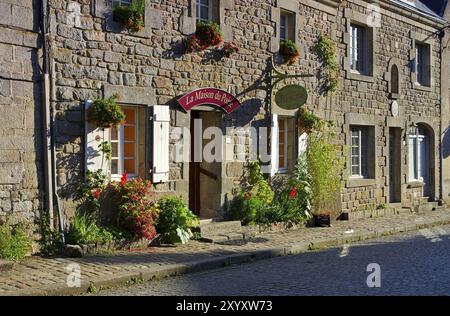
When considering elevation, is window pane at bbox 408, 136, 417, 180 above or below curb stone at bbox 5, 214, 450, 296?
above

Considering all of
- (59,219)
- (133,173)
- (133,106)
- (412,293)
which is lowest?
(412,293)

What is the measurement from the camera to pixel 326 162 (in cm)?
1345

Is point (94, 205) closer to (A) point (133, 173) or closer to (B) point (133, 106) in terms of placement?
(A) point (133, 173)

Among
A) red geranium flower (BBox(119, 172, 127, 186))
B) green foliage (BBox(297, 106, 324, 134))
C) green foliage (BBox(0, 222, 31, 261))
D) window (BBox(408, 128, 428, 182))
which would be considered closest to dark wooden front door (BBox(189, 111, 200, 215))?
red geranium flower (BBox(119, 172, 127, 186))

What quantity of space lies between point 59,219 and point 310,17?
25.5ft

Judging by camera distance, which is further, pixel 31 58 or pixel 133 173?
pixel 133 173

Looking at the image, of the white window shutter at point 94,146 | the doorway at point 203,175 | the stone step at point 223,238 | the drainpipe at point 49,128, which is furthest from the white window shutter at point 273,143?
the drainpipe at point 49,128

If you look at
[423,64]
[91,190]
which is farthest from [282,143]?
[423,64]

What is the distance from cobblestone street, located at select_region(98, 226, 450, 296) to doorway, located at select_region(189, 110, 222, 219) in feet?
8.06

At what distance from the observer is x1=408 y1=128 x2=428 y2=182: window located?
1834 cm

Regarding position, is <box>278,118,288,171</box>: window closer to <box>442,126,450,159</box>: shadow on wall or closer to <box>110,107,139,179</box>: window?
<box>110,107,139,179</box>: window

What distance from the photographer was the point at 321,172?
530 inches
